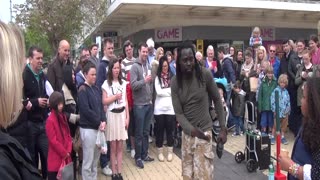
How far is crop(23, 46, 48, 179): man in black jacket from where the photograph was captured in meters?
5.13

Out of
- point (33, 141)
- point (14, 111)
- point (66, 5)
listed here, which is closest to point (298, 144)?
point (14, 111)

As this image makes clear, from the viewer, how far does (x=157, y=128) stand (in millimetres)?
7152

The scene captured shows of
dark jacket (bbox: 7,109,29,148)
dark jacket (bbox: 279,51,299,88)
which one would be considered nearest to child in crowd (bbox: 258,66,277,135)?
dark jacket (bbox: 279,51,299,88)

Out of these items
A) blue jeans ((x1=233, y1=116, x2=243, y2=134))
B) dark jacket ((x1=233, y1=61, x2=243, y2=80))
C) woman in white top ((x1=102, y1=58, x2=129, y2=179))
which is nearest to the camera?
woman in white top ((x1=102, y1=58, x2=129, y2=179))

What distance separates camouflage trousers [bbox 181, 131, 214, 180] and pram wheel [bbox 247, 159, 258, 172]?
229cm

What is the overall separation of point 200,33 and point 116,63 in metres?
12.6

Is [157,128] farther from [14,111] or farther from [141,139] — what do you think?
[14,111]

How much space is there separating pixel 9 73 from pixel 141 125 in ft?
17.9

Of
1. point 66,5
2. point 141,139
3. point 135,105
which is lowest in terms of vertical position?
point 141,139

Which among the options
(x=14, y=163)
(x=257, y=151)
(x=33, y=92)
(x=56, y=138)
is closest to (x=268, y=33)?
→ (x=257, y=151)

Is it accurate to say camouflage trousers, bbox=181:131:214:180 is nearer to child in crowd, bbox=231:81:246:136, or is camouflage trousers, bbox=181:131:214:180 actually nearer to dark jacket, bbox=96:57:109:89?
dark jacket, bbox=96:57:109:89

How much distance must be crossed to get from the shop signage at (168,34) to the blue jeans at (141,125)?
36.8ft

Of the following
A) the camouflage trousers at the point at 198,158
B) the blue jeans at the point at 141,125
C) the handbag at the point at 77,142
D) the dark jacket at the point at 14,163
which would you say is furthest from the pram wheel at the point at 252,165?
the dark jacket at the point at 14,163

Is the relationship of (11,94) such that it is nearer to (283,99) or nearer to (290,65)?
(283,99)
